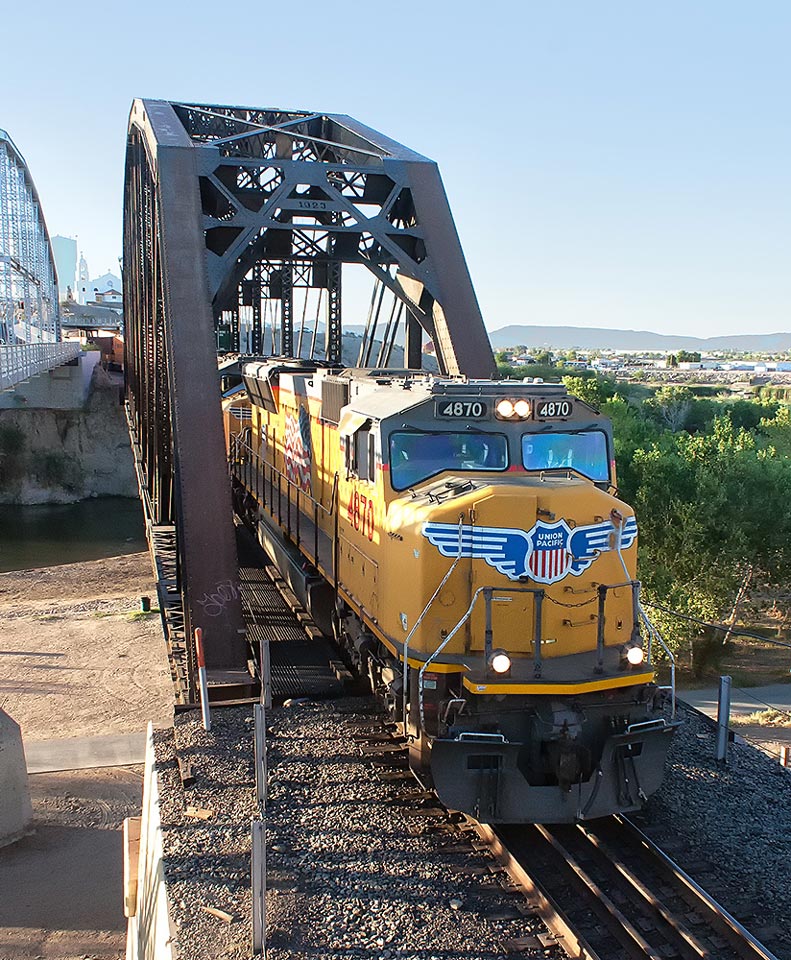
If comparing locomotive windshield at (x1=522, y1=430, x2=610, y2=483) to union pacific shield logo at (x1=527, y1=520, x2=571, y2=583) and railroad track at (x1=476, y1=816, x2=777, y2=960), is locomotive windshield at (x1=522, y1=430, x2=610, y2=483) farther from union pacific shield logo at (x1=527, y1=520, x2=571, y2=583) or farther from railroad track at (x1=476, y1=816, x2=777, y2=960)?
railroad track at (x1=476, y1=816, x2=777, y2=960)

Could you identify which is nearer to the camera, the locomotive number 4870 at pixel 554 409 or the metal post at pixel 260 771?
the metal post at pixel 260 771

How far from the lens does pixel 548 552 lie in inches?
314

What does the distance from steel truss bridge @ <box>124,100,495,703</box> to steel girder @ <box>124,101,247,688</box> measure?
2 centimetres

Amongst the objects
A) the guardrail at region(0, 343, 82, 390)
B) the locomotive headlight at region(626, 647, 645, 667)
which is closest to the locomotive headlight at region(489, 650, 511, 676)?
the locomotive headlight at region(626, 647, 645, 667)

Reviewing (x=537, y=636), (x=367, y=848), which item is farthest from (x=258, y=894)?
(x=537, y=636)

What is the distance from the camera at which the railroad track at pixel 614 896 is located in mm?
6164

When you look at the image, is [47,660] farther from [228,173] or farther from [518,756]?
[518,756]

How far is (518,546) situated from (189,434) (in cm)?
506

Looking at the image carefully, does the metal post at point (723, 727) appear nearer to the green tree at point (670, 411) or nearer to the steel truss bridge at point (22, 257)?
the steel truss bridge at point (22, 257)

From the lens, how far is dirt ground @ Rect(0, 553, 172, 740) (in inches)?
658

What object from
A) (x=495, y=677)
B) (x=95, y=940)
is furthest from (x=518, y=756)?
(x=95, y=940)

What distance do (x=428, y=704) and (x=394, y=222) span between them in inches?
445

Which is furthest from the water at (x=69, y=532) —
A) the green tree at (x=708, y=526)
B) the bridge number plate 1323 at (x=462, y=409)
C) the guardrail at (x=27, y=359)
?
the bridge number plate 1323 at (x=462, y=409)

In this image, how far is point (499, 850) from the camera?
7246 millimetres
